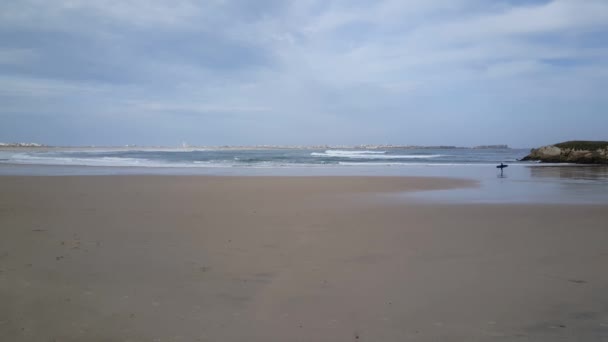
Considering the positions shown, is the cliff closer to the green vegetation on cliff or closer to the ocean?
the green vegetation on cliff

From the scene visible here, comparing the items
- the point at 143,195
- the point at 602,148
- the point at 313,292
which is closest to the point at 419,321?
the point at 313,292

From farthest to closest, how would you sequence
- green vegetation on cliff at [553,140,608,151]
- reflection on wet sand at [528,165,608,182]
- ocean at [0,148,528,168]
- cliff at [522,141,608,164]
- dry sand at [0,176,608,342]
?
green vegetation on cliff at [553,140,608,151]
ocean at [0,148,528,168]
cliff at [522,141,608,164]
reflection on wet sand at [528,165,608,182]
dry sand at [0,176,608,342]

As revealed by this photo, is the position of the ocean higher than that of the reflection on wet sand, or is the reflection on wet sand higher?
the ocean

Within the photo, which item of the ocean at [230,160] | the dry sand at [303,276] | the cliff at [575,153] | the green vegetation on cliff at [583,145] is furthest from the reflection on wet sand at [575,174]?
the dry sand at [303,276]

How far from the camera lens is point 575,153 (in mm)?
35031

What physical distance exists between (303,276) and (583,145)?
3996 centimetres

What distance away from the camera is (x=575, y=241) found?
6375 mm

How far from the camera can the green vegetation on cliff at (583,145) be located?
34466 millimetres

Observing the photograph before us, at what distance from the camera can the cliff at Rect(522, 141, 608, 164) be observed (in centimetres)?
3309

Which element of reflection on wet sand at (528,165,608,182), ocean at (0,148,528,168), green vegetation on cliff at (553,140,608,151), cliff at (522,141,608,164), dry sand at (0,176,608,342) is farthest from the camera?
green vegetation on cliff at (553,140,608,151)

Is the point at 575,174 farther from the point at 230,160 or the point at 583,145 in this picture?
the point at 230,160

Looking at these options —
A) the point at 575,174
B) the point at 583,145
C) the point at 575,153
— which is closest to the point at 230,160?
the point at 575,174

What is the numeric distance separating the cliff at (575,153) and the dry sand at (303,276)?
29804mm

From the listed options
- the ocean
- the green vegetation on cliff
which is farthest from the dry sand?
the green vegetation on cliff
